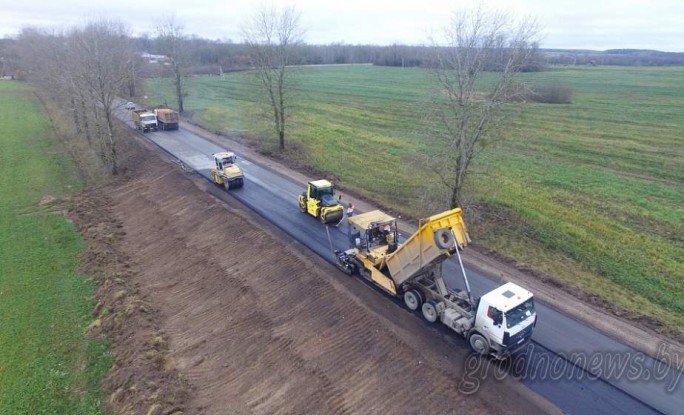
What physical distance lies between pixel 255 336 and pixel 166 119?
40.0 metres

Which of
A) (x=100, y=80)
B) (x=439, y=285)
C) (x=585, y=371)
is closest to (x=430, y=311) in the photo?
(x=439, y=285)

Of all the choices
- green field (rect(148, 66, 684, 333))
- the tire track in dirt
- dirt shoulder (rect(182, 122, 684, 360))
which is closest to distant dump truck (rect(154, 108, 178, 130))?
green field (rect(148, 66, 684, 333))

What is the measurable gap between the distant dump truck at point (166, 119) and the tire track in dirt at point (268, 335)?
88.7ft

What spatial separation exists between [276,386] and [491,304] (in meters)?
7.49

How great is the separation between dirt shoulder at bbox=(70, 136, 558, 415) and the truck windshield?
1988 millimetres

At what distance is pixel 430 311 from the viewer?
1517 cm

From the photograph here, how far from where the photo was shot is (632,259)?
1975 cm

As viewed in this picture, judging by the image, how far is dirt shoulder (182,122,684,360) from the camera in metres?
14.3

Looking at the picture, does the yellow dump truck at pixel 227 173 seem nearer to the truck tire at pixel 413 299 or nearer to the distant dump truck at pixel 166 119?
the truck tire at pixel 413 299

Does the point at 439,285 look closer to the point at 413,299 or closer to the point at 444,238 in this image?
the point at 413,299

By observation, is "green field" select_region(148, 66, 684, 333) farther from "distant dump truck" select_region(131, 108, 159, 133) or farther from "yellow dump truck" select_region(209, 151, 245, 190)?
"yellow dump truck" select_region(209, 151, 245, 190)

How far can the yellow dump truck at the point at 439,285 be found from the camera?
1285cm

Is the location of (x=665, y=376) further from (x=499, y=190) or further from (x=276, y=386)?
(x=499, y=190)

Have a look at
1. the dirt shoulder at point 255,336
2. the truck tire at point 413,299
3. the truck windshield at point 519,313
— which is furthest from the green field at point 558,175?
the dirt shoulder at point 255,336
